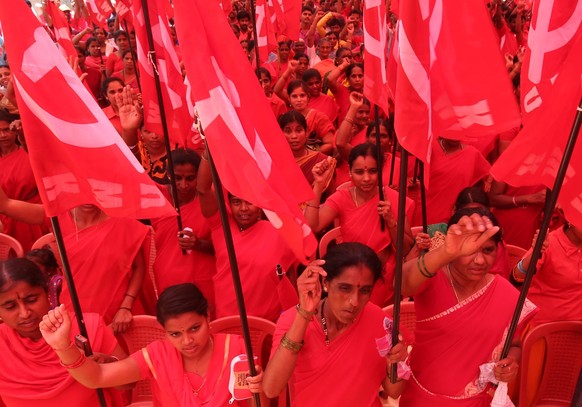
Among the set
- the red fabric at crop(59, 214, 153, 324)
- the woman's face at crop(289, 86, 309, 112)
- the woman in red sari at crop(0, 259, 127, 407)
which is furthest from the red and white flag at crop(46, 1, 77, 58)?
the woman in red sari at crop(0, 259, 127, 407)

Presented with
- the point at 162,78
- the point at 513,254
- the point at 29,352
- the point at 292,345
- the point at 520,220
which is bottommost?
the point at 520,220

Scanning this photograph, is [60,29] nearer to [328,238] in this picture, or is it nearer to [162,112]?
[162,112]

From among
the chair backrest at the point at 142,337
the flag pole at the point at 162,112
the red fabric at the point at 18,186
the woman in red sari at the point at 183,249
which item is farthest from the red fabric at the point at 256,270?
the red fabric at the point at 18,186

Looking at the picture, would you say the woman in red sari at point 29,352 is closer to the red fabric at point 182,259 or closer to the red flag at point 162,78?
the red fabric at point 182,259

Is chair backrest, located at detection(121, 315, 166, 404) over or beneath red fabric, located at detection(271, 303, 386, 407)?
beneath

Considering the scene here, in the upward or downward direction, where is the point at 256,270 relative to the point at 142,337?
upward

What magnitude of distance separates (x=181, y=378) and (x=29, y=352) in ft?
2.08

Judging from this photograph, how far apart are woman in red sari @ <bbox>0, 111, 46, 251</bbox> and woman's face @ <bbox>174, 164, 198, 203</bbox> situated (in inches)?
56.7

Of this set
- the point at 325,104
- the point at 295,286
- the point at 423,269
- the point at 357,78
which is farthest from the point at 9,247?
the point at 357,78

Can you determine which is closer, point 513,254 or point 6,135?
point 513,254

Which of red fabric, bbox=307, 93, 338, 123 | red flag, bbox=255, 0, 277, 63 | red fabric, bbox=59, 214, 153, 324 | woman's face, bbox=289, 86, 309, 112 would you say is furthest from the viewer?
red fabric, bbox=307, 93, 338, 123

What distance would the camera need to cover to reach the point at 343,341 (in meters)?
2.08

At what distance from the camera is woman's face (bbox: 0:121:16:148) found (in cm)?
416

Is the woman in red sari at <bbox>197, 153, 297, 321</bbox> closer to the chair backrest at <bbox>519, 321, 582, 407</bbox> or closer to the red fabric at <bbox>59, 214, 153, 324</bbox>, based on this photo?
the red fabric at <bbox>59, 214, 153, 324</bbox>
